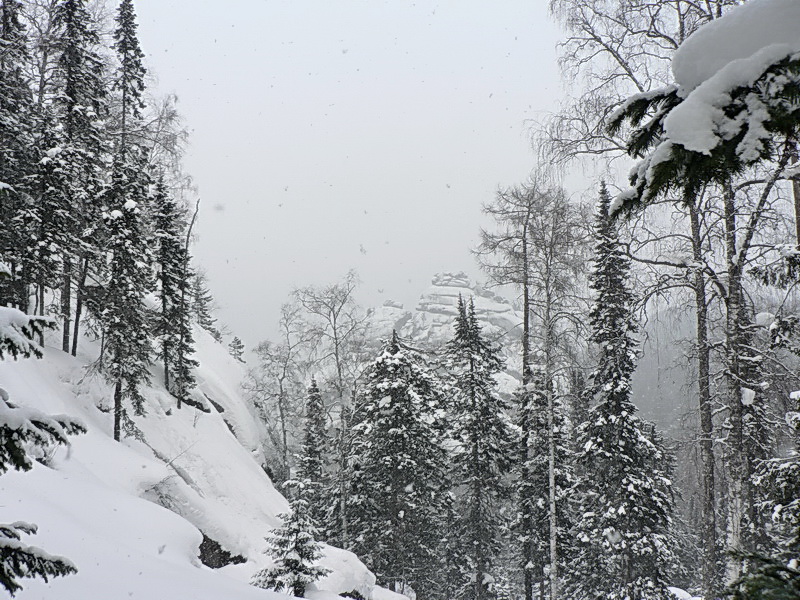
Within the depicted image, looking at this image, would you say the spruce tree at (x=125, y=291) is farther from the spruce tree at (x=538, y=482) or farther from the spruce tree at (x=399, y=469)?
the spruce tree at (x=538, y=482)

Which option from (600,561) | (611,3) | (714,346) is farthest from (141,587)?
(600,561)

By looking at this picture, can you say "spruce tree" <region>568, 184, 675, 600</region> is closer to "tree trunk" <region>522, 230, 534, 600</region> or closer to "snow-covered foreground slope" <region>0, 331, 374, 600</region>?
"tree trunk" <region>522, 230, 534, 600</region>

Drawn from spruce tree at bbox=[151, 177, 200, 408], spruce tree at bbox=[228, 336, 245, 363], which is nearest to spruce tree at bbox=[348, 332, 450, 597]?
spruce tree at bbox=[151, 177, 200, 408]

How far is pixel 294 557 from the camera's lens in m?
12.4

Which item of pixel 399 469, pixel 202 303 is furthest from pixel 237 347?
pixel 399 469

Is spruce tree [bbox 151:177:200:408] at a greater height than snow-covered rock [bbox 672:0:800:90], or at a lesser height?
greater

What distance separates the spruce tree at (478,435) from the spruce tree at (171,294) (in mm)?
13768

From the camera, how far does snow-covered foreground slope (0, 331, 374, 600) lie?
7891 mm

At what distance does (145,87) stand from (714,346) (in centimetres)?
2742

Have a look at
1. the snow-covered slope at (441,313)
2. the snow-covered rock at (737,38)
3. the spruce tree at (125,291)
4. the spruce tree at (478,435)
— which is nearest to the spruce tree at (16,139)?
the spruce tree at (125,291)

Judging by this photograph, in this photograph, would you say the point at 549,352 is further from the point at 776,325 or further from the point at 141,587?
the point at 141,587

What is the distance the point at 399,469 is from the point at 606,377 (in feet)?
29.1

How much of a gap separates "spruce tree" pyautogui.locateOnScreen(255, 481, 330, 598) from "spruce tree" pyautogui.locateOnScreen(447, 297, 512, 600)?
392 inches

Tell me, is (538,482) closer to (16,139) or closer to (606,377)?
(606,377)
